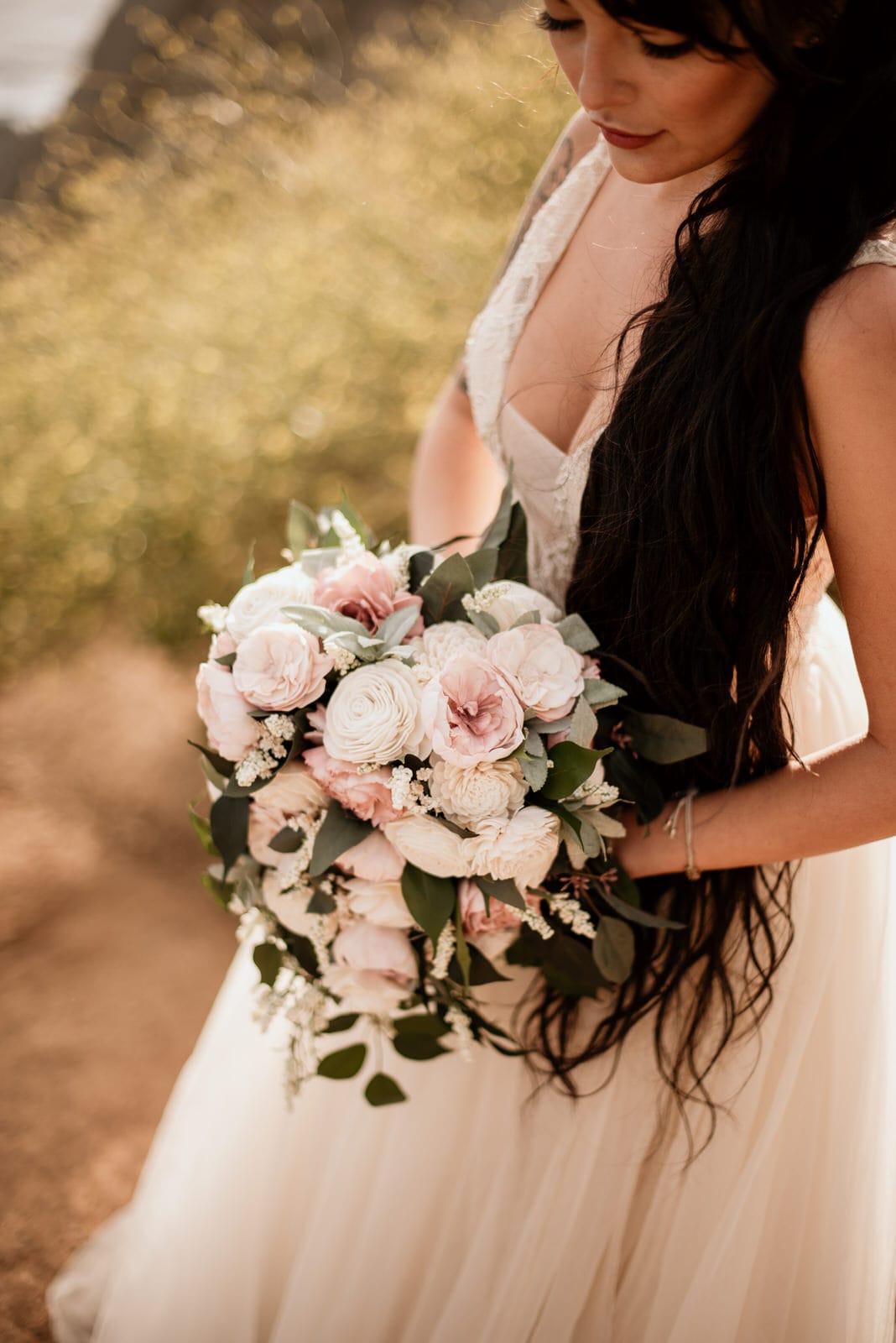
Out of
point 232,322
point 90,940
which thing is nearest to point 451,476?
point 90,940

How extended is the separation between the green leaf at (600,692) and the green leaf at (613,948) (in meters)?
0.30

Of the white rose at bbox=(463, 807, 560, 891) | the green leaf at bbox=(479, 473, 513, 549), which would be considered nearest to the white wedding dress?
the green leaf at bbox=(479, 473, 513, 549)

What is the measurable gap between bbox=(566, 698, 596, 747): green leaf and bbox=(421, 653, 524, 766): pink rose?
60mm

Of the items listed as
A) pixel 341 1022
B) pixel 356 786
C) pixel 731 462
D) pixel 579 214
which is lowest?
pixel 341 1022

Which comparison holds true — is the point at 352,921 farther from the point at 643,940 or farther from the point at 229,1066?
the point at 229,1066

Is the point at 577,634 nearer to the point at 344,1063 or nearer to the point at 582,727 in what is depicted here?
the point at 582,727

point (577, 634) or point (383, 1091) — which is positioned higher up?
point (577, 634)

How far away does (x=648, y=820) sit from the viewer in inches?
49.7

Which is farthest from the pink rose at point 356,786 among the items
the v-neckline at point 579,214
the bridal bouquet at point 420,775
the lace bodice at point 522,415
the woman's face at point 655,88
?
the woman's face at point 655,88

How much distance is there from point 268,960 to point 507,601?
0.60 meters

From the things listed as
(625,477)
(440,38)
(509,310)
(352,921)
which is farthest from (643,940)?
(440,38)

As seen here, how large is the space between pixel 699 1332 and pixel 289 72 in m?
5.98

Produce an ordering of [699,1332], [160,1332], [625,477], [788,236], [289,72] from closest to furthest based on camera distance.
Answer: [788,236]
[625,477]
[699,1332]
[160,1332]
[289,72]

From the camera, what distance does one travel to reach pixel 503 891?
1.13m
